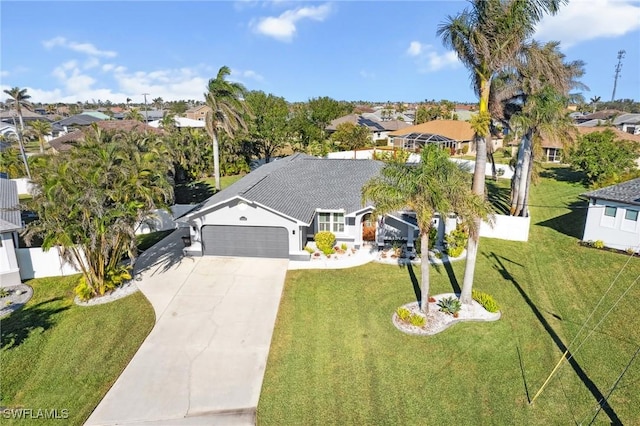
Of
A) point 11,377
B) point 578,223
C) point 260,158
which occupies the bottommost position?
point 11,377

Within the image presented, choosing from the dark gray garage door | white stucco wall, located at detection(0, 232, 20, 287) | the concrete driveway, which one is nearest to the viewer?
the concrete driveway

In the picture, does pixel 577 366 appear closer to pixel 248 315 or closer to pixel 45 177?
pixel 248 315

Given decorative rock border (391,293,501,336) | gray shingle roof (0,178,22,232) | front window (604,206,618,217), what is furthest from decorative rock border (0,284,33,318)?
front window (604,206,618,217)

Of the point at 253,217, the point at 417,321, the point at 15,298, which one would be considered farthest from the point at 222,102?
the point at 417,321

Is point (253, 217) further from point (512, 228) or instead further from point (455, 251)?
point (512, 228)

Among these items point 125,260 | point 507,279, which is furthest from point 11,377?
point 507,279

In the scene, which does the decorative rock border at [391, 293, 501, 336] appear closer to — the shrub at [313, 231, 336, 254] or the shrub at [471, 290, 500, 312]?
the shrub at [471, 290, 500, 312]
